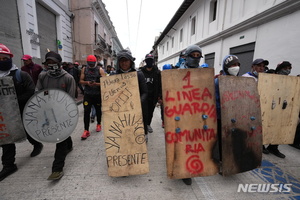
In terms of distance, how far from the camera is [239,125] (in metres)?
1.83

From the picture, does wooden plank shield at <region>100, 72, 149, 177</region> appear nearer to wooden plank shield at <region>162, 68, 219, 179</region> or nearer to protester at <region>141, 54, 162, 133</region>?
wooden plank shield at <region>162, 68, 219, 179</region>

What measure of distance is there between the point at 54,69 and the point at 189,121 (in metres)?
2.04

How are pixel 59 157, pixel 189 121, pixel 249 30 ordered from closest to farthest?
pixel 189 121, pixel 59 157, pixel 249 30

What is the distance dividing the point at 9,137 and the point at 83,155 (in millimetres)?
→ 1104

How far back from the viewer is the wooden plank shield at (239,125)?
179 cm

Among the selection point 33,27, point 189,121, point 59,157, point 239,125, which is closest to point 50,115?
point 59,157

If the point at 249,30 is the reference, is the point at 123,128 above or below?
below

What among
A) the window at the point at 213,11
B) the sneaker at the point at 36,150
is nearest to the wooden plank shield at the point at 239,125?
the sneaker at the point at 36,150

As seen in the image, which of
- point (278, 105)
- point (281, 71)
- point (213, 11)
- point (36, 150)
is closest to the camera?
point (278, 105)

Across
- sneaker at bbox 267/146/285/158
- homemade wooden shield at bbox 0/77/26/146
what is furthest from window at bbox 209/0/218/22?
homemade wooden shield at bbox 0/77/26/146

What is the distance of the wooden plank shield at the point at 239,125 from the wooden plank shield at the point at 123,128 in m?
1.07

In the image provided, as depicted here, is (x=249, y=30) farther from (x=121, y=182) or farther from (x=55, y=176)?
(x=55, y=176)

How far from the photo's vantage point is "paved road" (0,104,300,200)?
1.75 metres

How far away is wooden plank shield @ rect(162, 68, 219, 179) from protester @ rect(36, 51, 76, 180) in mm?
1517
